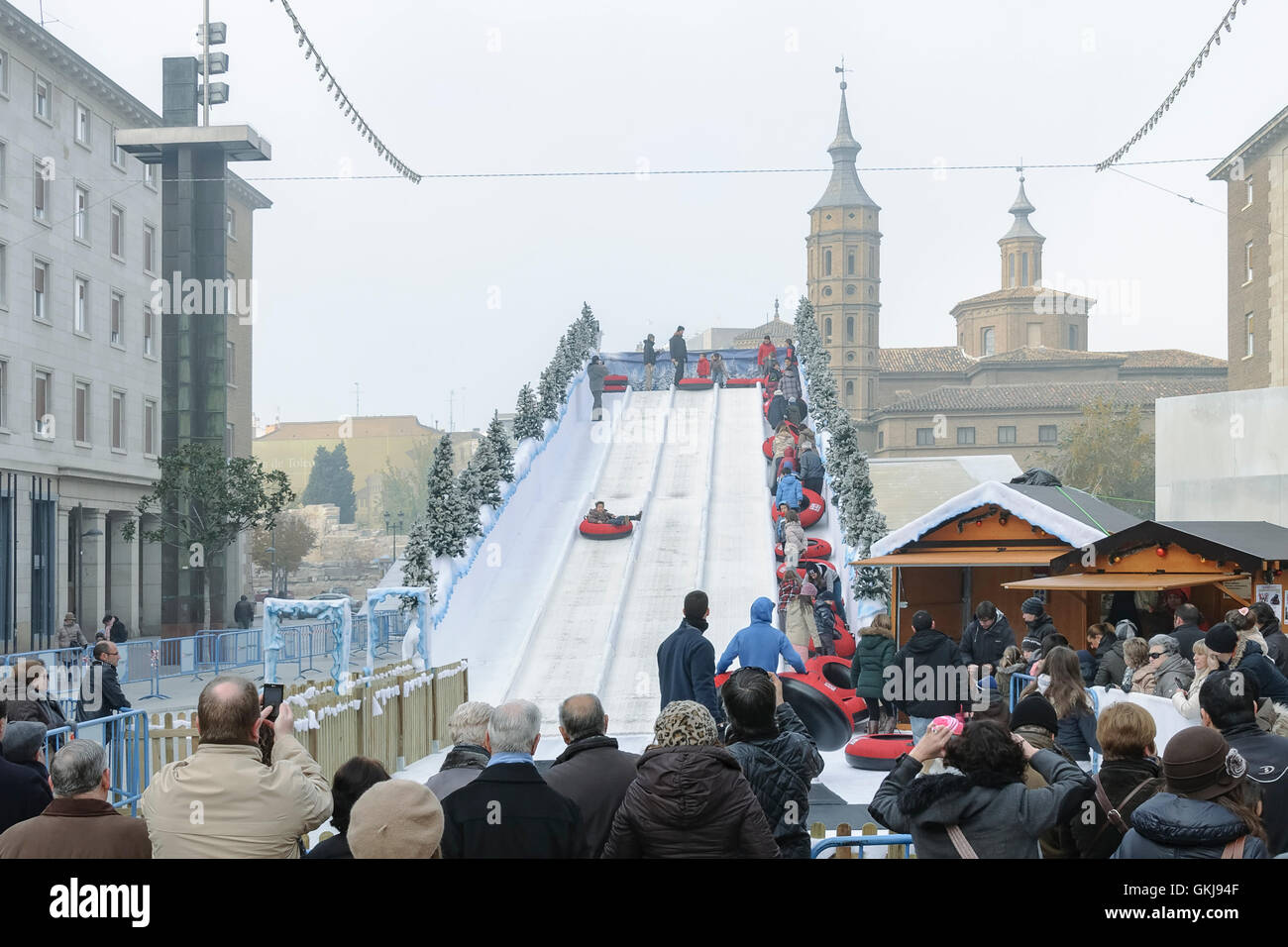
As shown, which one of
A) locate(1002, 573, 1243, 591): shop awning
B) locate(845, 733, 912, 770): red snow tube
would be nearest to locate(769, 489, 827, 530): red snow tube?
locate(1002, 573, 1243, 591): shop awning

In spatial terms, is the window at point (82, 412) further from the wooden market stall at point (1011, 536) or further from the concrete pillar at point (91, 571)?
the wooden market stall at point (1011, 536)

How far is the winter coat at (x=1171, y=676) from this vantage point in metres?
8.91

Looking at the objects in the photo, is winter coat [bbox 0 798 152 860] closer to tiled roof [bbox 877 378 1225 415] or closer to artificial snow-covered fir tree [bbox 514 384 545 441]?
artificial snow-covered fir tree [bbox 514 384 545 441]

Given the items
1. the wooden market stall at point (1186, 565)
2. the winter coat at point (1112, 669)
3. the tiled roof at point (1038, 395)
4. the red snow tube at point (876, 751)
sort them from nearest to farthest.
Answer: the winter coat at point (1112, 669) → the red snow tube at point (876, 751) → the wooden market stall at point (1186, 565) → the tiled roof at point (1038, 395)

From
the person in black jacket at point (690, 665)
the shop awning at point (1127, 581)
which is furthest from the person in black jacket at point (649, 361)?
the person in black jacket at point (690, 665)

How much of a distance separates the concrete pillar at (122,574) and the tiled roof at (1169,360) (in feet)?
235

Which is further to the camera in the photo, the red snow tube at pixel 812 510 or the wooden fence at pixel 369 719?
the red snow tube at pixel 812 510

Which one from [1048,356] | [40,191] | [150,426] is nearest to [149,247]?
[150,426]

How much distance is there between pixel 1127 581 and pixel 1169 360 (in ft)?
278

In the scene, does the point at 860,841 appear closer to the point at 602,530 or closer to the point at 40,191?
the point at 602,530

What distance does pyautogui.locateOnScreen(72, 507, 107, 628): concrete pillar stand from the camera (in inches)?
1389

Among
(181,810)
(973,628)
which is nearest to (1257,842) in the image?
(181,810)
